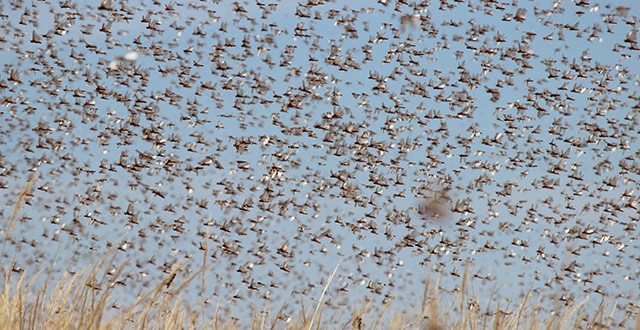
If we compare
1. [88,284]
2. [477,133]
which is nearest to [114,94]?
[477,133]

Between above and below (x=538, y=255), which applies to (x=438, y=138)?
above

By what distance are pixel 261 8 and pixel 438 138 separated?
241 inches

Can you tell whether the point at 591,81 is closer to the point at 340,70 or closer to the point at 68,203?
the point at 340,70

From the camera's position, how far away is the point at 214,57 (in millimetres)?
26016

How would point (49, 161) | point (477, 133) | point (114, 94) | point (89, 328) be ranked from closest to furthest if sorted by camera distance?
point (89, 328) < point (49, 161) < point (114, 94) < point (477, 133)

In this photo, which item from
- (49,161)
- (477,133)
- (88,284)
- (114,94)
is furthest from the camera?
(477,133)

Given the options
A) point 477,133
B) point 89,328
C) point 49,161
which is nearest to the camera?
point 89,328

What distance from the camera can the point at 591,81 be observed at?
26000 mm

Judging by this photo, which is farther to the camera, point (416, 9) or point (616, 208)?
point (616, 208)

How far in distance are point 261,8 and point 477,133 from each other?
7207mm

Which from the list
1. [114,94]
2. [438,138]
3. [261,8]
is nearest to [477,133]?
[438,138]

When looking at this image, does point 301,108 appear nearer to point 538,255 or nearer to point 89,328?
point 538,255

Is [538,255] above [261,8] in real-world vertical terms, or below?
below

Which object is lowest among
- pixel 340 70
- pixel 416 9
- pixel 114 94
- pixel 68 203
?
pixel 68 203
